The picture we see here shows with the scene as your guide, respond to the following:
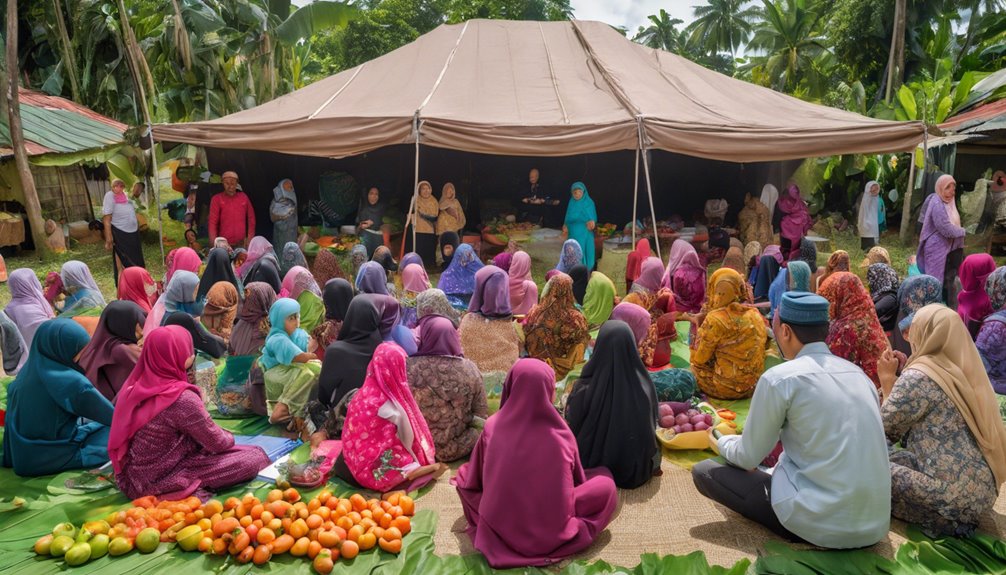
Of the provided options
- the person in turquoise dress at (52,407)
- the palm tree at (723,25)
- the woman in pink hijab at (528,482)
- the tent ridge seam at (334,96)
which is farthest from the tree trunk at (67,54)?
the palm tree at (723,25)

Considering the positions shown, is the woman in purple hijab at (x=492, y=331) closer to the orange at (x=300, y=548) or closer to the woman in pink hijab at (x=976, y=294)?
the orange at (x=300, y=548)

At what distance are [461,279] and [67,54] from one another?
13.9 metres

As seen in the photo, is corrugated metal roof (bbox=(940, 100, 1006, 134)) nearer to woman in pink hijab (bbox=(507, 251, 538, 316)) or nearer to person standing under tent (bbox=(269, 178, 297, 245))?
woman in pink hijab (bbox=(507, 251, 538, 316))

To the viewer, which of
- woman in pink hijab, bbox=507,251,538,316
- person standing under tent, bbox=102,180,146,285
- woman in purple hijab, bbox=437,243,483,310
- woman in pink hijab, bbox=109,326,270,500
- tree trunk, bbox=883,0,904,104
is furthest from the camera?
tree trunk, bbox=883,0,904,104

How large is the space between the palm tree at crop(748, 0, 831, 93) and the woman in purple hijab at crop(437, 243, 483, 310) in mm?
18103

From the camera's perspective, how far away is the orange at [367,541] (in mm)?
3266

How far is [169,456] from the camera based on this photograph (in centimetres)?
367

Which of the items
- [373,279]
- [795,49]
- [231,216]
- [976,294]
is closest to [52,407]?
[373,279]

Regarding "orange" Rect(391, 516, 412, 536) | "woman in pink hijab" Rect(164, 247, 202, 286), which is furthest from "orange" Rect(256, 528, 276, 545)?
"woman in pink hijab" Rect(164, 247, 202, 286)

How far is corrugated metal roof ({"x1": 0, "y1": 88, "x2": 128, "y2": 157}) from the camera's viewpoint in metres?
12.2

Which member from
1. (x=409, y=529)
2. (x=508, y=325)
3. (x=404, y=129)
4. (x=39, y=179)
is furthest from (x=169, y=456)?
(x=39, y=179)

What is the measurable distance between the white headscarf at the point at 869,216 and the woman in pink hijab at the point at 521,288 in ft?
20.0

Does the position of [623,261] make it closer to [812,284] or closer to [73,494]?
[812,284]

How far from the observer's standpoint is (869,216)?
1036cm
